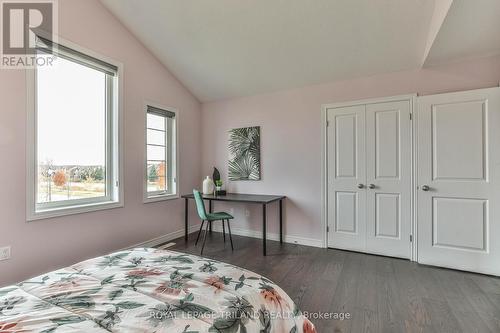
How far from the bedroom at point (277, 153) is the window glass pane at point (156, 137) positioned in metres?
0.03

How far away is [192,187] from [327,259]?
8.14 ft

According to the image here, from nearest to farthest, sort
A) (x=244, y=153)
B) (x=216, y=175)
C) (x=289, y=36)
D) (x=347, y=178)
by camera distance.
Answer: (x=289, y=36) → (x=347, y=178) → (x=244, y=153) → (x=216, y=175)

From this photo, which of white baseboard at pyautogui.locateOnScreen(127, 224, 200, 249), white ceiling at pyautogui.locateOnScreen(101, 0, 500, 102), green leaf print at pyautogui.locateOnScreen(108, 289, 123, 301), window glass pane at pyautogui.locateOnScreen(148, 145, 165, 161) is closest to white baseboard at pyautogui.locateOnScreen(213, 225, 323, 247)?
white baseboard at pyautogui.locateOnScreen(127, 224, 200, 249)

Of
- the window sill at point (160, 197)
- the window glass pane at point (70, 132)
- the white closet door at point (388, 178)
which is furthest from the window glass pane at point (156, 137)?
the white closet door at point (388, 178)

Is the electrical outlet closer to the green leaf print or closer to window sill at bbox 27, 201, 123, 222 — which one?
window sill at bbox 27, 201, 123, 222

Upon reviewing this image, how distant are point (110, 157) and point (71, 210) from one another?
77 cm

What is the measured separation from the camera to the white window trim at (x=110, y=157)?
226cm

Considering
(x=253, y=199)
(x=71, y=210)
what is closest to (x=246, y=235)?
(x=253, y=199)

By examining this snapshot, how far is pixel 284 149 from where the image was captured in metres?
3.73

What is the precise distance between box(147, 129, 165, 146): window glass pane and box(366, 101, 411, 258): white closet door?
2.98 m

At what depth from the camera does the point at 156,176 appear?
370cm

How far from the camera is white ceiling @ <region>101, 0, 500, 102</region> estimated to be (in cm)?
245

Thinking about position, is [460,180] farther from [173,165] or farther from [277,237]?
[173,165]

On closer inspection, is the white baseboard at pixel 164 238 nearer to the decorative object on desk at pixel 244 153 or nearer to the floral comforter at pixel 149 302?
the decorative object on desk at pixel 244 153
